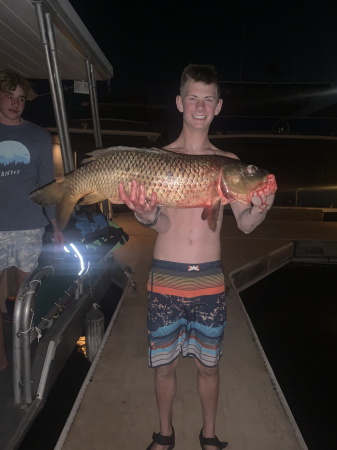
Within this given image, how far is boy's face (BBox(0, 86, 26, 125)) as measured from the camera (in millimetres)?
2781

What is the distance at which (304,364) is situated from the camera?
4.36 metres

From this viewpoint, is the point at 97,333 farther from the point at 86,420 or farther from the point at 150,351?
the point at 150,351

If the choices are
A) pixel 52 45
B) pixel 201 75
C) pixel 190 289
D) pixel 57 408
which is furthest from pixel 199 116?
pixel 57 408

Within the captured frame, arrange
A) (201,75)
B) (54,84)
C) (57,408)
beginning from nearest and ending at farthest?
(201,75) < (57,408) < (54,84)

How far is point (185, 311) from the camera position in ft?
7.06

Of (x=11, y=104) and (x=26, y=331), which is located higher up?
(x=11, y=104)

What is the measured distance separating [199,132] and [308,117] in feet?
60.7

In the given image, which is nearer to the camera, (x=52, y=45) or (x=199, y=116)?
(x=199, y=116)

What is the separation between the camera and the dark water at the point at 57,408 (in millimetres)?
3014

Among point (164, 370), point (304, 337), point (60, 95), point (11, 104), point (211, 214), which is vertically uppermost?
point (60, 95)

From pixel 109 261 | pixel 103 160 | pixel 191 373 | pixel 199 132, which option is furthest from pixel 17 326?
pixel 109 261

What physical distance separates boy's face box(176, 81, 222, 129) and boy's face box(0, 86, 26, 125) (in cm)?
166

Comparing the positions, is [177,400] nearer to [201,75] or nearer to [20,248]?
[20,248]

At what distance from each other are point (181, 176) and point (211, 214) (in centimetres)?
33
